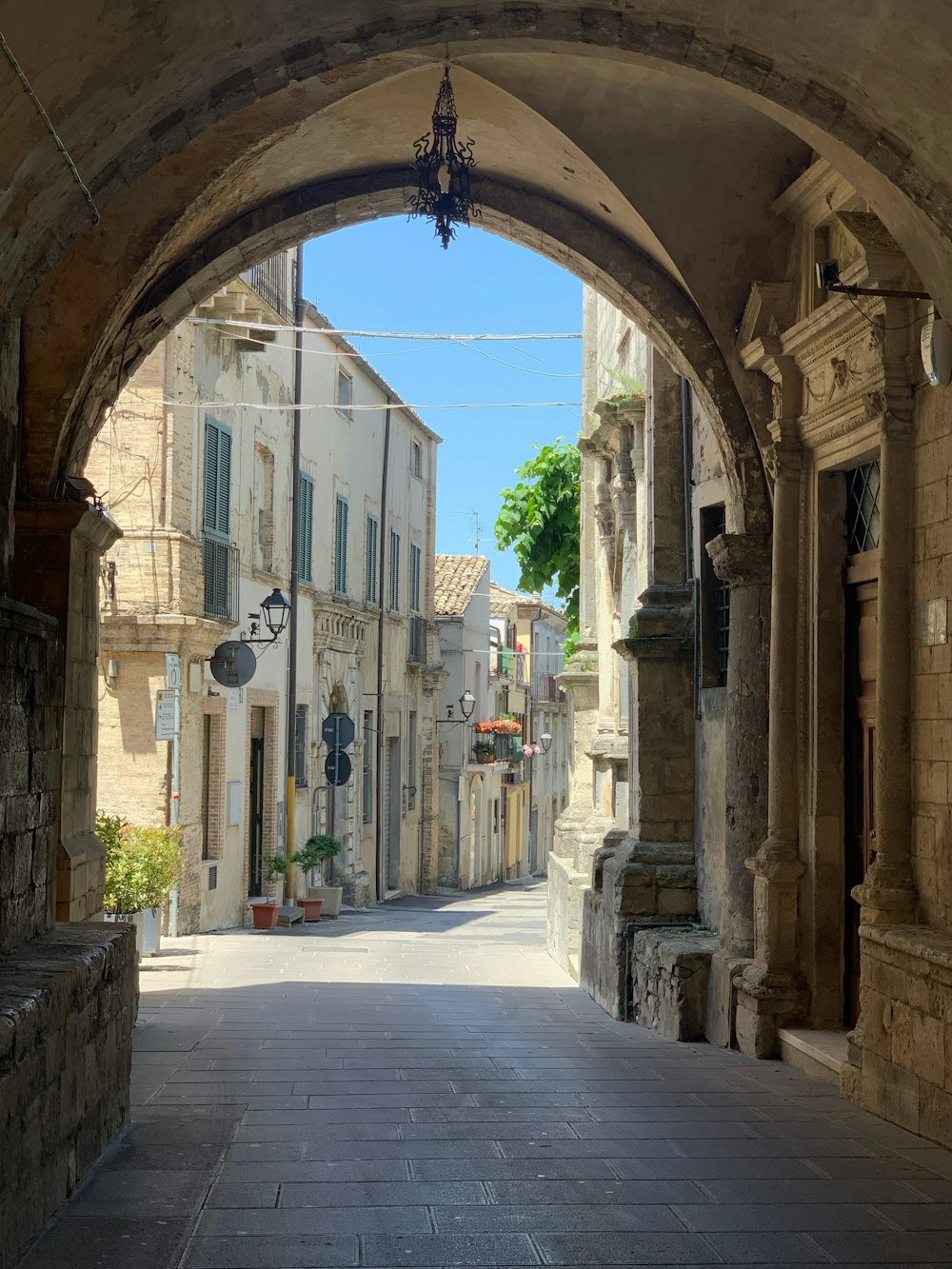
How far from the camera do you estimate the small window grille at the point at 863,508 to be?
8.34 m

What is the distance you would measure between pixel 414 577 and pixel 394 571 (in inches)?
93.0

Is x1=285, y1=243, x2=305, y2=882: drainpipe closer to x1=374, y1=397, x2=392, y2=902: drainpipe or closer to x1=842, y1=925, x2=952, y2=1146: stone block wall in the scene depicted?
x1=374, y1=397, x2=392, y2=902: drainpipe

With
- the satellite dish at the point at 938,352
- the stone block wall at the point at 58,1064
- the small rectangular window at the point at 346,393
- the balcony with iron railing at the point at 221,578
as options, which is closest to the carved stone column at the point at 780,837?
the satellite dish at the point at 938,352

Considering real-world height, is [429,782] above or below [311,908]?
above

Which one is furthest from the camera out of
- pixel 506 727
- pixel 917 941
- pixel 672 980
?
pixel 506 727

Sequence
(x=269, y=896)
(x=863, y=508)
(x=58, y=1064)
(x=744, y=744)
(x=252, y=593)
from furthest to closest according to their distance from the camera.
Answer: (x=269, y=896), (x=252, y=593), (x=744, y=744), (x=863, y=508), (x=58, y=1064)

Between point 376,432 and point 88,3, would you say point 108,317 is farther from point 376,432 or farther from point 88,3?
point 376,432

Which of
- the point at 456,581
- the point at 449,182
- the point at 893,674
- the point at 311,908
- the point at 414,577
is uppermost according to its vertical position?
the point at 456,581

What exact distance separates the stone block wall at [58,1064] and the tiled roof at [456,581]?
31470mm

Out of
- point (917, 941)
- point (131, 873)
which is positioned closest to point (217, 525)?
point (131, 873)

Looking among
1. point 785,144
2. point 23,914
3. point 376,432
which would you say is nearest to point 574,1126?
point 23,914

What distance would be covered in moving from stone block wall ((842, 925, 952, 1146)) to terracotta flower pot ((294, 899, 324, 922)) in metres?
13.6

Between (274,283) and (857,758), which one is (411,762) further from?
(857,758)

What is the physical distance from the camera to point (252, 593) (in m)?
19.7
